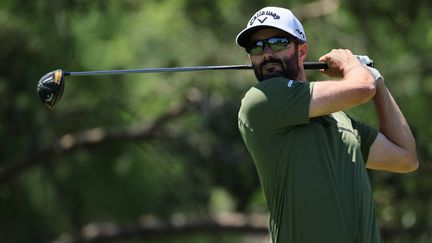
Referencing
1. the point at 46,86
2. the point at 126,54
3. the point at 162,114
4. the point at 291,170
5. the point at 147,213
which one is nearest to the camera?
the point at 291,170

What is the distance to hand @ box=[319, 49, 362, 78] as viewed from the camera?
4215 millimetres

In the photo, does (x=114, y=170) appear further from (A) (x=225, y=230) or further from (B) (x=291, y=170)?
(B) (x=291, y=170)

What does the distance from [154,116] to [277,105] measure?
28.5ft

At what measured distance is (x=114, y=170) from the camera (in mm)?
12383

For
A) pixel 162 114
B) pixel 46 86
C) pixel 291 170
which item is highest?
pixel 162 114

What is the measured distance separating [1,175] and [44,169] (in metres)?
1.14

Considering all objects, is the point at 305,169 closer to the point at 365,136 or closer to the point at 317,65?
the point at 365,136

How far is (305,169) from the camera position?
397 cm

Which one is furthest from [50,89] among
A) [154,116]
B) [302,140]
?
[154,116]

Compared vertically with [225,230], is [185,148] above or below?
above

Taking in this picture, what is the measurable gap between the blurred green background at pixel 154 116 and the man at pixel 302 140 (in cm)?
521

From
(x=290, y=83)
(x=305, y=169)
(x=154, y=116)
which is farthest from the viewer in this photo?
(x=154, y=116)

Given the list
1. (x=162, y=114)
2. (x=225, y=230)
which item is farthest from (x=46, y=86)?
(x=225, y=230)

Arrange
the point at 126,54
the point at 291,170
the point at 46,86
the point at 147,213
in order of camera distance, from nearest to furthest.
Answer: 1. the point at 291,170
2. the point at 46,86
3. the point at 126,54
4. the point at 147,213
